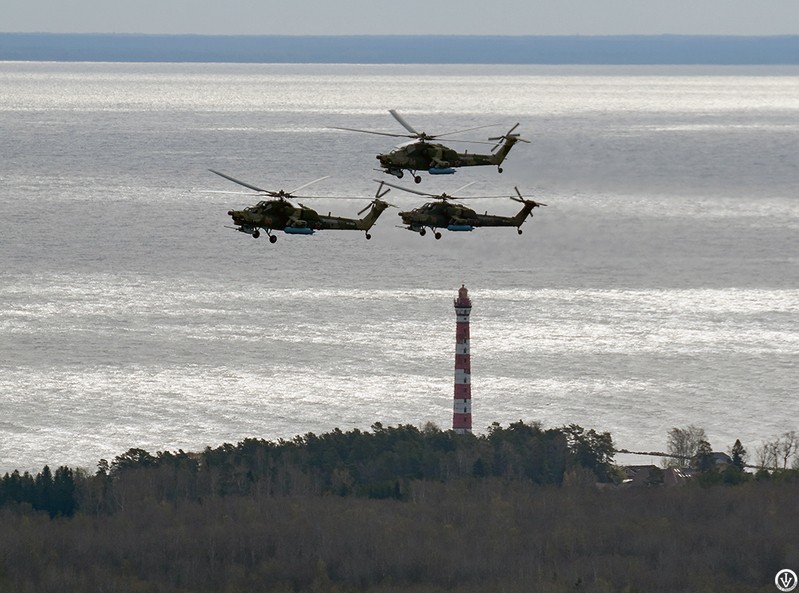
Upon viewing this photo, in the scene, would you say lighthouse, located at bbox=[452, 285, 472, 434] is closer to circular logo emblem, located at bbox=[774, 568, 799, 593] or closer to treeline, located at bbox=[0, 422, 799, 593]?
treeline, located at bbox=[0, 422, 799, 593]

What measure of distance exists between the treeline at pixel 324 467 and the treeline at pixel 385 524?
0.17m

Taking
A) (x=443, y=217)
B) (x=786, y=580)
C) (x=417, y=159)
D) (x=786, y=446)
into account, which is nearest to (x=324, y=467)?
(x=786, y=580)

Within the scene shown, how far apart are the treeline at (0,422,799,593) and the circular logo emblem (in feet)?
3.17

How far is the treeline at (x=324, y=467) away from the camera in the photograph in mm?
140750

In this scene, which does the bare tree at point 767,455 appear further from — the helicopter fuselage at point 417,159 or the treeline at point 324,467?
the helicopter fuselage at point 417,159

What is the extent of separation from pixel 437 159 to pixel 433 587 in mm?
54565

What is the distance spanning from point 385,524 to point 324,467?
52.7 ft

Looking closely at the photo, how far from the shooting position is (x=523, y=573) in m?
126

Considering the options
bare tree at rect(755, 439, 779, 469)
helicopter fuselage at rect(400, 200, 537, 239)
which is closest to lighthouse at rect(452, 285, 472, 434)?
bare tree at rect(755, 439, 779, 469)

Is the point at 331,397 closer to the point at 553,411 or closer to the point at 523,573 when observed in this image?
the point at 553,411

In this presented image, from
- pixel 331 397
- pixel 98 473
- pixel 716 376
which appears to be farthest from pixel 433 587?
pixel 716 376

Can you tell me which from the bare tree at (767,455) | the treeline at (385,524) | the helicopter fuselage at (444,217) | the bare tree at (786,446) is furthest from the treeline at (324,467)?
the helicopter fuselage at (444,217)

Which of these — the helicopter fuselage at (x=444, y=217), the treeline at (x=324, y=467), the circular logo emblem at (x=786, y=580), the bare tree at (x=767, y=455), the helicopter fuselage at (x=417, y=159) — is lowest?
the circular logo emblem at (x=786, y=580)

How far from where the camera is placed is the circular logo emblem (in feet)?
403
